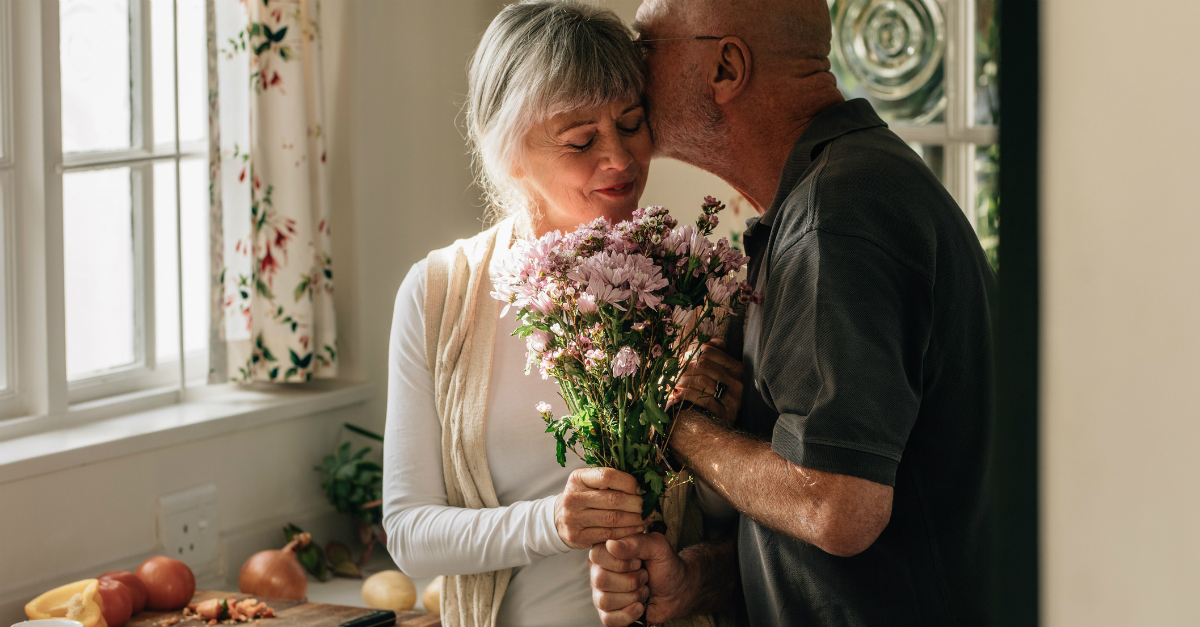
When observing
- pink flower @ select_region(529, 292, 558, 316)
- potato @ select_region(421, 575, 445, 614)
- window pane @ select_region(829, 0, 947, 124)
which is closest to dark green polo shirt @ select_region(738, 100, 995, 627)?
pink flower @ select_region(529, 292, 558, 316)

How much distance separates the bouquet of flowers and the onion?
1094 millimetres

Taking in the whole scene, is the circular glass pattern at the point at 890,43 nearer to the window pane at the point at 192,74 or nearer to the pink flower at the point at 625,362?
the window pane at the point at 192,74

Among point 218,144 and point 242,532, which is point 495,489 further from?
point 218,144

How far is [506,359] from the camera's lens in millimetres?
1402

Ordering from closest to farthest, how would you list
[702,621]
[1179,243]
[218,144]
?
1. [1179,243]
2. [702,621]
3. [218,144]

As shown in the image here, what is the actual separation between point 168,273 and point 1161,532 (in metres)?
2.48

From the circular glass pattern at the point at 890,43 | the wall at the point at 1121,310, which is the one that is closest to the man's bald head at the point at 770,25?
the wall at the point at 1121,310

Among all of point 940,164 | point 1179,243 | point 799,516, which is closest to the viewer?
point 1179,243

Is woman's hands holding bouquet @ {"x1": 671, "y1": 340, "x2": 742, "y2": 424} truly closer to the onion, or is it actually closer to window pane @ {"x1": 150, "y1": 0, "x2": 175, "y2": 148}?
the onion

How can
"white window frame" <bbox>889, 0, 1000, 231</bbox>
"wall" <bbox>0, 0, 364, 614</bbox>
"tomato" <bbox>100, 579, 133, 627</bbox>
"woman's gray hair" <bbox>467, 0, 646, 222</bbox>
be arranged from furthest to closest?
"white window frame" <bbox>889, 0, 1000, 231</bbox>
"wall" <bbox>0, 0, 364, 614</bbox>
"tomato" <bbox>100, 579, 133, 627</bbox>
"woman's gray hair" <bbox>467, 0, 646, 222</bbox>

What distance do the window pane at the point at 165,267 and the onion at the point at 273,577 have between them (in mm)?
663

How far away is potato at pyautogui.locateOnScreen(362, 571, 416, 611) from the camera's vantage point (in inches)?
77.4

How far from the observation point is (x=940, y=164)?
305 centimetres

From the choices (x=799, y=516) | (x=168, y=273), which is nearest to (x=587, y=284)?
(x=799, y=516)
